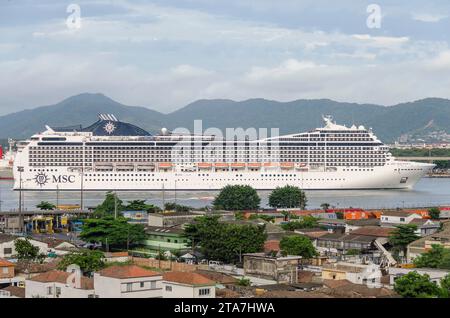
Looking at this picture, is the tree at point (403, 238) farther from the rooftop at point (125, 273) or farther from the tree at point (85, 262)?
the rooftop at point (125, 273)

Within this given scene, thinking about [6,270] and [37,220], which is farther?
[37,220]

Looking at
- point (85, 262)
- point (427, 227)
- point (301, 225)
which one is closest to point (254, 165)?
point (301, 225)

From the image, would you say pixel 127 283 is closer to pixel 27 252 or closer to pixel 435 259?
pixel 435 259

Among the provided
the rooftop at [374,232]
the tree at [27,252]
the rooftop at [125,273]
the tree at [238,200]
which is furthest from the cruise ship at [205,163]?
the rooftop at [125,273]
